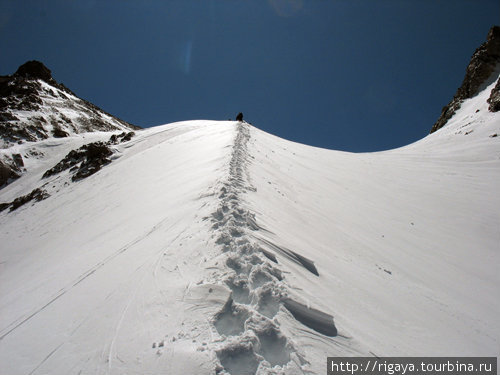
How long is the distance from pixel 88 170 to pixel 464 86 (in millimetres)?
47710

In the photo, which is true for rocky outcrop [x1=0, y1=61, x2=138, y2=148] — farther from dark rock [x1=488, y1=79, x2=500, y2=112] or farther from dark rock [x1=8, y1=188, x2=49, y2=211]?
dark rock [x1=488, y1=79, x2=500, y2=112]

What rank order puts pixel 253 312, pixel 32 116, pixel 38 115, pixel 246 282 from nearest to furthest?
pixel 253 312 → pixel 246 282 → pixel 32 116 → pixel 38 115

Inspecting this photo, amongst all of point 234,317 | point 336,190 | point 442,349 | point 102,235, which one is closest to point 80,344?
point 234,317

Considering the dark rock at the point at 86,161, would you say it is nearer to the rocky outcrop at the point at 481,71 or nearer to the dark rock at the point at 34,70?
the rocky outcrop at the point at 481,71

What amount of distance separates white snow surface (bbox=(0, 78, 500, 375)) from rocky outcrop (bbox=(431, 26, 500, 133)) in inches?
1364

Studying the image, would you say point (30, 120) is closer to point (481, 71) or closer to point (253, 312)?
point (253, 312)

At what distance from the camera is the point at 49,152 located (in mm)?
26656

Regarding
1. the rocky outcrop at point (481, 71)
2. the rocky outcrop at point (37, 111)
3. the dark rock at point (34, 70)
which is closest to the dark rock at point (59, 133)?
the rocky outcrop at point (37, 111)

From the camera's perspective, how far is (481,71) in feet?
114

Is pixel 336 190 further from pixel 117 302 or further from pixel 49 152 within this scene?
pixel 49 152

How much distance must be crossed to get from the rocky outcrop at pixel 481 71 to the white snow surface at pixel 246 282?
34.6 meters

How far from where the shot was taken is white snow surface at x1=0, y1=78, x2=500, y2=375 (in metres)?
2.14

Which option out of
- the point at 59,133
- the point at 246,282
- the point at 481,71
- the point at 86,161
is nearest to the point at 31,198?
the point at 86,161

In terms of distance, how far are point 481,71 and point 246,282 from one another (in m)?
47.5
